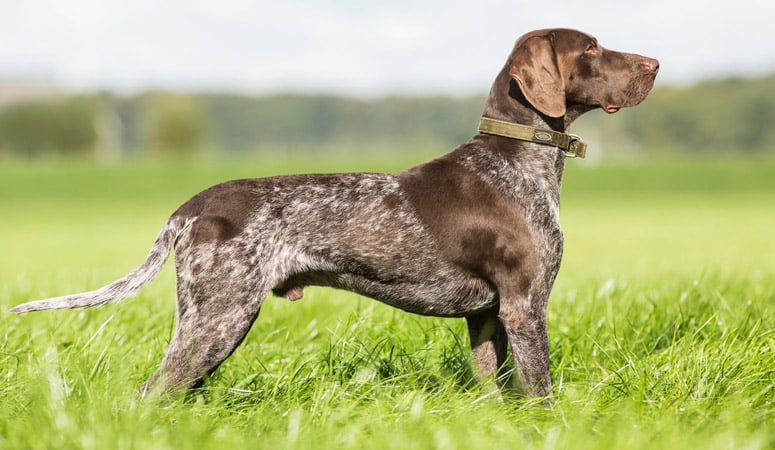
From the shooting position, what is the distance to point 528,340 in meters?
3.62

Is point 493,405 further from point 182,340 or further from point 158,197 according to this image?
point 158,197

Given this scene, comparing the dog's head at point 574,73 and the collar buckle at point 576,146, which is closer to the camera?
the dog's head at point 574,73

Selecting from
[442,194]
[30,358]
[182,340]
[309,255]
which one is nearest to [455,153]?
[442,194]

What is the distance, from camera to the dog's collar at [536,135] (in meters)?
3.88

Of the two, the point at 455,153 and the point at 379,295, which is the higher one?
the point at 455,153

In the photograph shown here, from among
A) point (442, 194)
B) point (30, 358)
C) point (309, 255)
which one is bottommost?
point (30, 358)

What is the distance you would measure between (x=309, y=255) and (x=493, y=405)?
1.07 m

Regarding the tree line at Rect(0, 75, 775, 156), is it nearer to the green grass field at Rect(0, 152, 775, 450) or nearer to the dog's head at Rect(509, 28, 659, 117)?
the green grass field at Rect(0, 152, 775, 450)

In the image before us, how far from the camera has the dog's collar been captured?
3.88 metres

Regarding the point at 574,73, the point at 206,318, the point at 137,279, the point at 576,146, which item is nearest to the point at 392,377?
the point at 206,318

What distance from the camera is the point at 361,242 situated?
3.64 meters

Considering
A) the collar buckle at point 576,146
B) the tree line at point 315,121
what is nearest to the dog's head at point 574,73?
the collar buckle at point 576,146

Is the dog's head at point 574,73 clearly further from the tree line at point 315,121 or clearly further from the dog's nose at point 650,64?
the tree line at point 315,121

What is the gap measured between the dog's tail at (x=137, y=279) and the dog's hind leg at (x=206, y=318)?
17 centimetres
